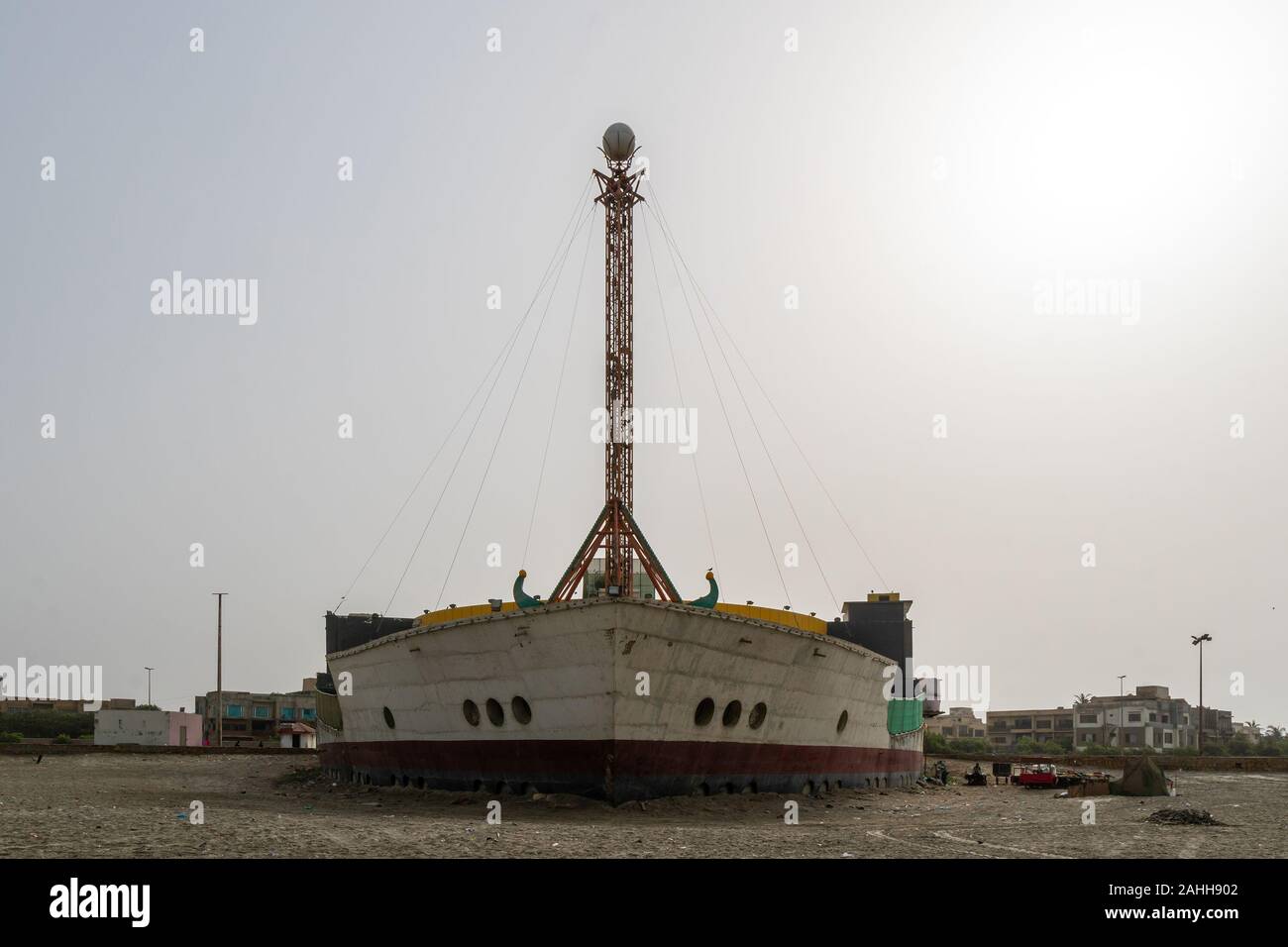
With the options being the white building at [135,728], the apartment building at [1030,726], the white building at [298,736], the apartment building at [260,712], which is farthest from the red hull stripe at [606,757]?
the apartment building at [1030,726]

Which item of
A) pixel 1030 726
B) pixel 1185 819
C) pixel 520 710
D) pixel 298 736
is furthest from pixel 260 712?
pixel 1185 819

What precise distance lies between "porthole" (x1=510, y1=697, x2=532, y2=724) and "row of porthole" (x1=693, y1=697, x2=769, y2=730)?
438 cm

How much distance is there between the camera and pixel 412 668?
36531 millimetres

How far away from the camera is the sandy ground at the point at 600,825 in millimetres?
17922

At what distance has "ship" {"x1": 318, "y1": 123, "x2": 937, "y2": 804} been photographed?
1153 inches

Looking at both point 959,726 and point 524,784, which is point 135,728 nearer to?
point 524,784

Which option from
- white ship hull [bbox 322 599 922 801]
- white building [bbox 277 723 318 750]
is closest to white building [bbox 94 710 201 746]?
white building [bbox 277 723 318 750]

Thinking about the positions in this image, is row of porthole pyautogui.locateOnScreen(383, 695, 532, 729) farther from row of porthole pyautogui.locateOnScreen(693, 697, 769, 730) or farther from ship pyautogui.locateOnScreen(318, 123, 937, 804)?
row of porthole pyautogui.locateOnScreen(693, 697, 769, 730)

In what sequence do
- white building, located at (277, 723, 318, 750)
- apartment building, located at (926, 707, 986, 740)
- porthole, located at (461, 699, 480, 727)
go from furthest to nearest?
apartment building, located at (926, 707, 986, 740) → white building, located at (277, 723, 318, 750) → porthole, located at (461, 699, 480, 727)

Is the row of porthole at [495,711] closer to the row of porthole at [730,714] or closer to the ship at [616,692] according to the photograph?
the ship at [616,692]

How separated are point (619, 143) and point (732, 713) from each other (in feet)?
79.5
